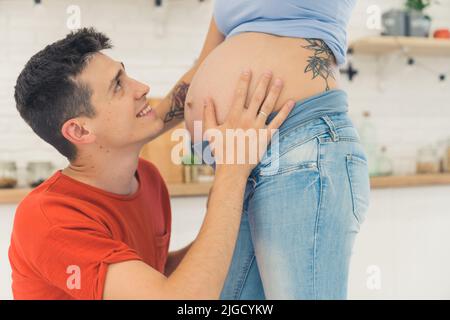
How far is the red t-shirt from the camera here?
748 millimetres

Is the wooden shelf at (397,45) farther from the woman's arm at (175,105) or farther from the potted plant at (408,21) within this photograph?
the woman's arm at (175,105)

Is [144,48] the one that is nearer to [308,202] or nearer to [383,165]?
[383,165]

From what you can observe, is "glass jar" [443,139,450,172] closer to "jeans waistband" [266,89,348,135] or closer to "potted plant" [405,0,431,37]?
"potted plant" [405,0,431,37]

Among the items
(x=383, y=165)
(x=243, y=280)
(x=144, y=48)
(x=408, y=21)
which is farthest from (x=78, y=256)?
(x=408, y=21)

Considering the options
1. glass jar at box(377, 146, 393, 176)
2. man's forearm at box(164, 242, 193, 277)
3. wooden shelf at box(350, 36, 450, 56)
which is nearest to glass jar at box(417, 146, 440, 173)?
glass jar at box(377, 146, 393, 176)

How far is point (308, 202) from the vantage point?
29.3 inches

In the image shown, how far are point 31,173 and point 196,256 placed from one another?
51.2 inches

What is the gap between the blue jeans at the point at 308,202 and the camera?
75 cm

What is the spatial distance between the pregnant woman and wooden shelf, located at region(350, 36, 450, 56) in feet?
4.53

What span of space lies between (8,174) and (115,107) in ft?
3.41

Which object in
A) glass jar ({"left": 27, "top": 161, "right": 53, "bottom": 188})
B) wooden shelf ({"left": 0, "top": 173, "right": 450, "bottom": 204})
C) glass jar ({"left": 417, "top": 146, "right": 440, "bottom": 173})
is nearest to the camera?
wooden shelf ({"left": 0, "top": 173, "right": 450, "bottom": 204})

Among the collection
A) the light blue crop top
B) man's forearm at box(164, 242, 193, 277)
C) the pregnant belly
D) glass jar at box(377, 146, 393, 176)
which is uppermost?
the light blue crop top

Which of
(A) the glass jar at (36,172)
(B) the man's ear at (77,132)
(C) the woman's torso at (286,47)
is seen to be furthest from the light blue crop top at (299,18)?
(A) the glass jar at (36,172)

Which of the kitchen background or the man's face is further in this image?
the kitchen background
